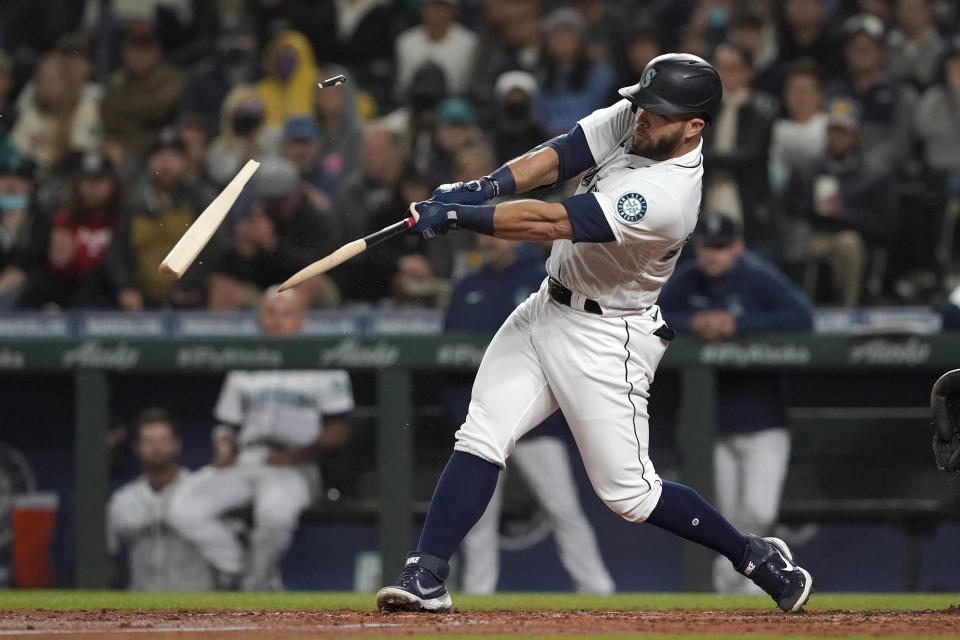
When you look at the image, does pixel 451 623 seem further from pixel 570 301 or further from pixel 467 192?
pixel 467 192

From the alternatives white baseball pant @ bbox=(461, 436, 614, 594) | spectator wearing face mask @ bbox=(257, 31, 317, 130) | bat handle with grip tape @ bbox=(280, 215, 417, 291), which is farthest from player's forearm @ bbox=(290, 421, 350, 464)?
bat handle with grip tape @ bbox=(280, 215, 417, 291)

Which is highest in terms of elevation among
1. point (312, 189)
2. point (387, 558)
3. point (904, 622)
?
point (312, 189)

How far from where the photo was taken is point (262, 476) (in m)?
6.84

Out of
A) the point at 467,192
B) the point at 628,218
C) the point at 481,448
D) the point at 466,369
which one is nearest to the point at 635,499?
the point at 481,448

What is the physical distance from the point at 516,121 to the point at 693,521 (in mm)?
3985

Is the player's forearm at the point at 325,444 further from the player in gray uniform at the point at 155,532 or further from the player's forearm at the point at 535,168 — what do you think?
the player's forearm at the point at 535,168

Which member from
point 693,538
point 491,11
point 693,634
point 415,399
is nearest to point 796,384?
point 415,399

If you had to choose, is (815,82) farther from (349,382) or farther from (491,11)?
(349,382)

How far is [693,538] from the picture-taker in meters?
4.68

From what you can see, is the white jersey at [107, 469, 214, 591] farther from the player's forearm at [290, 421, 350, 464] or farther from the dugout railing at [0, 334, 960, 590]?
the player's forearm at [290, 421, 350, 464]

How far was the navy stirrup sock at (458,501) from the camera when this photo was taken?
4.50m

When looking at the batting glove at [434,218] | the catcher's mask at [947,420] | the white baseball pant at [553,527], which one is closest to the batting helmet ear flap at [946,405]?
the catcher's mask at [947,420]

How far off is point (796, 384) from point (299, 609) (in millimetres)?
2797

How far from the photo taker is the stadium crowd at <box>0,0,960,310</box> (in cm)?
752
